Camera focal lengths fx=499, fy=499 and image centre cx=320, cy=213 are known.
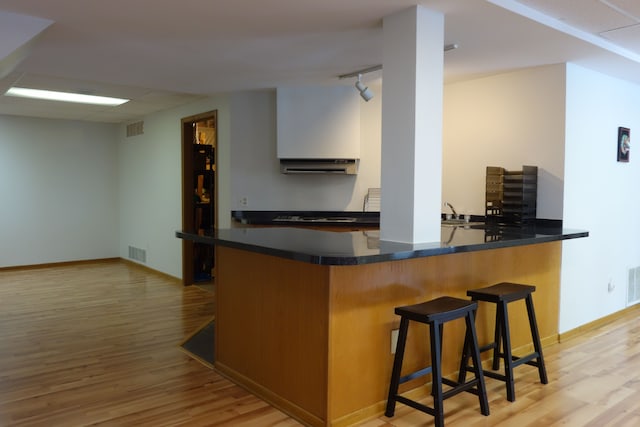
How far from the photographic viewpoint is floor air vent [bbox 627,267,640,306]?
4.87 metres

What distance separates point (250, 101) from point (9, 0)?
281 cm

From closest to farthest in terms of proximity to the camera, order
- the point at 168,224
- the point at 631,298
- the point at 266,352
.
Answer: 1. the point at 266,352
2. the point at 631,298
3. the point at 168,224

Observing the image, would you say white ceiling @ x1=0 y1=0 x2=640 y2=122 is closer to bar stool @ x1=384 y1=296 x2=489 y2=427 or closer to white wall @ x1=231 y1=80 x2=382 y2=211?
white wall @ x1=231 y1=80 x2=382 y2=211

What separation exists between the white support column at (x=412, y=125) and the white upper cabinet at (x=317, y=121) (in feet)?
6.94

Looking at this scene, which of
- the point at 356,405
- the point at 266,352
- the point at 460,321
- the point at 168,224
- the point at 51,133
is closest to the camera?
the point at 356,405

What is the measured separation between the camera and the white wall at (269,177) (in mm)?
5285

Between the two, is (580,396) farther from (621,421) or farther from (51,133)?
(51,133)

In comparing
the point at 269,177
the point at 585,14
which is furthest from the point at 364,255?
the point at 269,177

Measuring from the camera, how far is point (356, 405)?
2.61 metres

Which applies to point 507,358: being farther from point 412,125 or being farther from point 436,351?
point 412,125

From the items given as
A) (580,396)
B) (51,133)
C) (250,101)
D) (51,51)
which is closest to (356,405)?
(580,396)

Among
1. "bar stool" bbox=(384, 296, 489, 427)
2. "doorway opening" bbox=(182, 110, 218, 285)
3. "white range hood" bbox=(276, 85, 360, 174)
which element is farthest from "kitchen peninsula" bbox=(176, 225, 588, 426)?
"doorway opening" bbox=(182, 110, 218, 285)

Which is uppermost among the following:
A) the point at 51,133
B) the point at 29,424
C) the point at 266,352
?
the point at 51,133

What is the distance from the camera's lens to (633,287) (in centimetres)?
492
